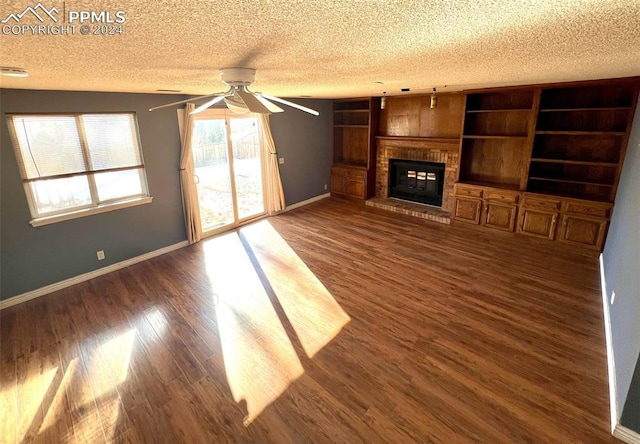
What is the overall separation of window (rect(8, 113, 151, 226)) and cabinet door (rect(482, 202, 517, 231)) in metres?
5.28

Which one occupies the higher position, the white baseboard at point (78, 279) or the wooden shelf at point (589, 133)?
the wooden shelf at point (589, 133)

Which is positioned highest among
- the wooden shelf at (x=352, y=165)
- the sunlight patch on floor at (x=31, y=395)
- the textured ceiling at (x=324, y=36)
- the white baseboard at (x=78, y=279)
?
the textured ceiling at (x=324, y=36)

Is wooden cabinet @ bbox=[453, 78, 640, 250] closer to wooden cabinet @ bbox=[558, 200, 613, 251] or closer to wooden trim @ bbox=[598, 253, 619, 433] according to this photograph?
wooden cabinet @ bbox=[558, 200, 613, 251]

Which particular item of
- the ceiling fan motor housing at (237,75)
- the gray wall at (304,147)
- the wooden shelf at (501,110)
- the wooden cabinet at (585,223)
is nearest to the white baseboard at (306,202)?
the gray wall at (304,147)

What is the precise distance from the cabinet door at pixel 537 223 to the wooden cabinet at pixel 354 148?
301 cm

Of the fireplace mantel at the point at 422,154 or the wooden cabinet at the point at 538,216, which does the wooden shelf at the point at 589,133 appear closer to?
the wooden cabinet at the point at 538,216

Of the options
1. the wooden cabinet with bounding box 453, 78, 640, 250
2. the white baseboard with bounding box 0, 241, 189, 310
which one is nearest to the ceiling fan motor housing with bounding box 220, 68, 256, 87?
the white baseboard with bounding box 0, 241, 189, 310

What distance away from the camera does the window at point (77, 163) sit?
332 cm

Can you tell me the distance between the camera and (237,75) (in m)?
1.88

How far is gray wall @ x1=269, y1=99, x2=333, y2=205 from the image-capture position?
241 inches

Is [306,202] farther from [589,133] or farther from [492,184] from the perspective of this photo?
[589,133]

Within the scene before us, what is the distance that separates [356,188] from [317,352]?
4.70 m

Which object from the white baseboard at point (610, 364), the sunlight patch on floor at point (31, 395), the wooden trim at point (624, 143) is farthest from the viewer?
the wooden trim at point (624, 143)

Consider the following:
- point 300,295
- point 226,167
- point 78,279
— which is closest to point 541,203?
point 300,295
